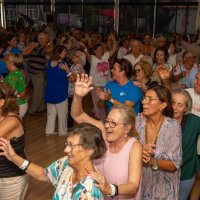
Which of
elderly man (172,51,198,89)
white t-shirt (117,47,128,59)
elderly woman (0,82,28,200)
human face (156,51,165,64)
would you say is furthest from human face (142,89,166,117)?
white t-shirt (117,47,128,59)

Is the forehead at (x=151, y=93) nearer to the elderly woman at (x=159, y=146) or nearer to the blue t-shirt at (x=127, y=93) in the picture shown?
the elderly woman at (x=159, y=146)

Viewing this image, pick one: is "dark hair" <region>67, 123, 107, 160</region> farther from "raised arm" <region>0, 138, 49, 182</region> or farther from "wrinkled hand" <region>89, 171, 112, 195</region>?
"raised arm" <region>0, 138, 49, 182</region>

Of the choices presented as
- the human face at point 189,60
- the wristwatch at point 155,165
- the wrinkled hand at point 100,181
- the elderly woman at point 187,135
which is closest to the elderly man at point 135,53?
the human face at point 189,60

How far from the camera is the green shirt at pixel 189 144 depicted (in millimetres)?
2732

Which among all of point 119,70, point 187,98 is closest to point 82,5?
point 119,70

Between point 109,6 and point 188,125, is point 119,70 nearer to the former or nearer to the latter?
point 188,125

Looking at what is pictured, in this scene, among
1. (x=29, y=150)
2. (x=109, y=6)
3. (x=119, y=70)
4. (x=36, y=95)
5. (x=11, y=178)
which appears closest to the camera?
(x=11, y=178)

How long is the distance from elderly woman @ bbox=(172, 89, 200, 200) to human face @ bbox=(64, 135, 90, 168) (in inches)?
43.9

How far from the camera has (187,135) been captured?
273 centimetres

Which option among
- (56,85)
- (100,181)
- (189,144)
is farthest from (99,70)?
(100,181)

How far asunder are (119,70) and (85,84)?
5.45 feet

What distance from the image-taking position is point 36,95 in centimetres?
704

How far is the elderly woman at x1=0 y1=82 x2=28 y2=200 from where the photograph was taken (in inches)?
104

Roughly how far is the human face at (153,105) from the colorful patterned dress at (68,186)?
2.57 ft
